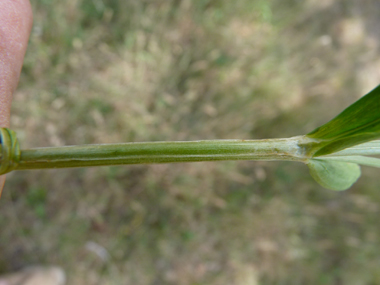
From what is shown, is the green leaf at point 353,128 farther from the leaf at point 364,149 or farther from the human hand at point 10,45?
the human hand at point 10,45

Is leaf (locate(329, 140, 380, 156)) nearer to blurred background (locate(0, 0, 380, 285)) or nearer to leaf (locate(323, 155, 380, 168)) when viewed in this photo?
leaf (locate(323, 155, 380, 168))

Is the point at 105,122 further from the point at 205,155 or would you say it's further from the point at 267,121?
the point at 205,155

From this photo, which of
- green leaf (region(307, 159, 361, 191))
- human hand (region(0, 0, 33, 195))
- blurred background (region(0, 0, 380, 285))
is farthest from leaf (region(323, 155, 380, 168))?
blurred background (region(0, 0, 380, 285))

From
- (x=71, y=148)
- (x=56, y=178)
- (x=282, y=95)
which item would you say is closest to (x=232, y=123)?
(x=282, y=95)

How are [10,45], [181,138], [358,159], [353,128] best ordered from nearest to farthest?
[353,128] < [358,159] < [10,45] < [181,138]

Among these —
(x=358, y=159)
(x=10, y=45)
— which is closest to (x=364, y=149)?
(x=358, y=159)

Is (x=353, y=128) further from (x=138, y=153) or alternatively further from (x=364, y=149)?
(x=138, y=153)
